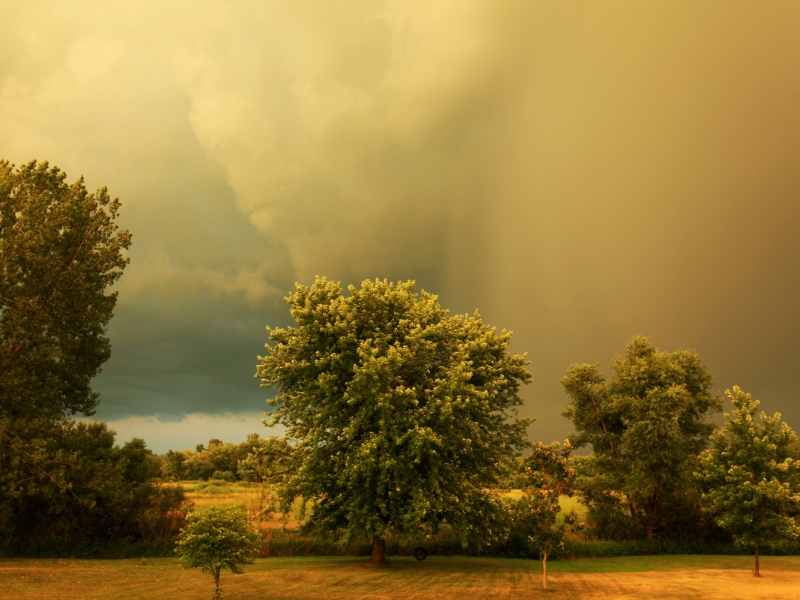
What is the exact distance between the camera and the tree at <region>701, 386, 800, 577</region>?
34594mm

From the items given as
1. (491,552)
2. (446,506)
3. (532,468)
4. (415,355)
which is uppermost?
(415,355)

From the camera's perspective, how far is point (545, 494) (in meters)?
28.2

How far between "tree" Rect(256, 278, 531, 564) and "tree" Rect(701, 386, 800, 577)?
13621 millimetres

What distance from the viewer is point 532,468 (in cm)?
2922

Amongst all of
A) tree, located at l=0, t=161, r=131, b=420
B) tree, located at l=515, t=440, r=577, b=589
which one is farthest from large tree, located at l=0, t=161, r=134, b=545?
tree, located at l=515, t=440, r=577, b=589

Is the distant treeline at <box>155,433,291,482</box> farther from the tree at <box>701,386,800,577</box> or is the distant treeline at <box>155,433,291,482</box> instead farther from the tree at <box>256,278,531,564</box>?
the tree at <box>701,386,800,577</box>

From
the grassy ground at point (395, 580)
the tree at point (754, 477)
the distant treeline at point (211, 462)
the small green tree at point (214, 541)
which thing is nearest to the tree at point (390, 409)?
the grassy ground at point (395, 580)

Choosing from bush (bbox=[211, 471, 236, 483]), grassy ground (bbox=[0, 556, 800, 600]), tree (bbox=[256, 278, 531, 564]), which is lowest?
grassy ground (bbox=[0, 556, 800, 600])

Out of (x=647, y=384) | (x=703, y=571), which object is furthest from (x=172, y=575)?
(x=647, y=384)

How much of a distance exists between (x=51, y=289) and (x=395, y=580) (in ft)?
98.8

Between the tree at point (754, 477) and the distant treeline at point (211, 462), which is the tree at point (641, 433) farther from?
the distant treeline at point (211, 462)

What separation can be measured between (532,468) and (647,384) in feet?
95.9

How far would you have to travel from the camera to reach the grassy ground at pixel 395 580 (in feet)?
82.6

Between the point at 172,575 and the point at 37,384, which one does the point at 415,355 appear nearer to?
the point at 172,575
